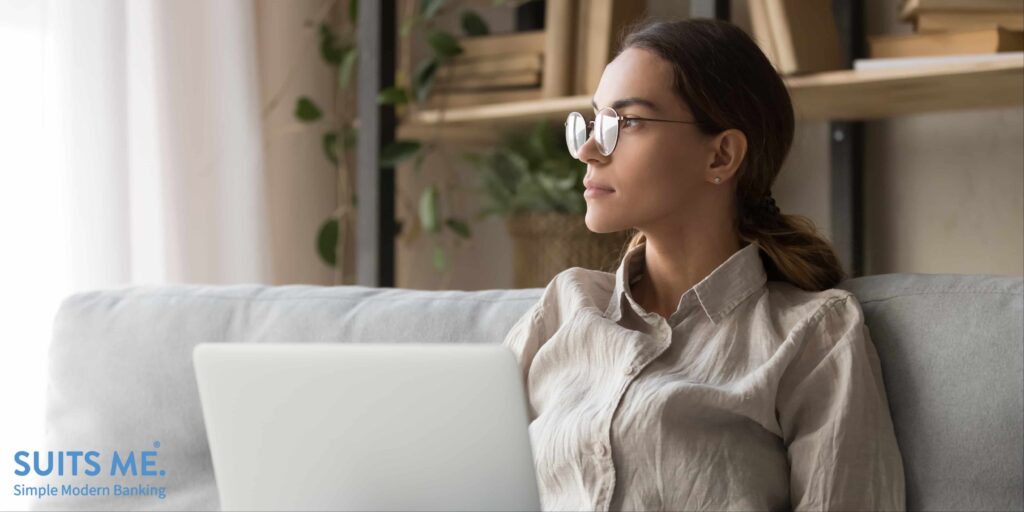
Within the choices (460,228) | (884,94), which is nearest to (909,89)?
(884,94)

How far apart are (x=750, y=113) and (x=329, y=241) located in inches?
53.3

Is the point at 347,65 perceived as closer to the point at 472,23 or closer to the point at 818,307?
the point at 472,23

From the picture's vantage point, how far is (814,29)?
1884 mm

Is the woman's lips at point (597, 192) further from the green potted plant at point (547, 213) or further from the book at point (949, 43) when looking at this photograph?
the green potted plant at point (547, 213)

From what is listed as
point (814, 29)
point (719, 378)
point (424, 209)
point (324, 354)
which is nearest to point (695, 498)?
point (719, 378)

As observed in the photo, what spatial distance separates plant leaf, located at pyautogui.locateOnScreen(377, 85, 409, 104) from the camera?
220 centimetres

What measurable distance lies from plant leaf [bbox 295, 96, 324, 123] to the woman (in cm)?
117

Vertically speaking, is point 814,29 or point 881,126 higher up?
point 814,29

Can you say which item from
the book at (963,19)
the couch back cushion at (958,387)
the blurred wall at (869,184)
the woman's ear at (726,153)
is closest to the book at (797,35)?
the book at (963,19)

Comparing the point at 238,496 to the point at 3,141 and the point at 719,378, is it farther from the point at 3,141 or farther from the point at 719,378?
the point at 3,141

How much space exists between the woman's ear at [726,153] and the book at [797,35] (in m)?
0.60

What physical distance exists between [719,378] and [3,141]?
126cm

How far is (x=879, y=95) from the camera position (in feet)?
6.21

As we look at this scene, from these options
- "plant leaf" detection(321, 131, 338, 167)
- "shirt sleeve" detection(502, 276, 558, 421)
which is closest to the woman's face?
"shirt sleeve" detection(502, 276, 558, 421)
